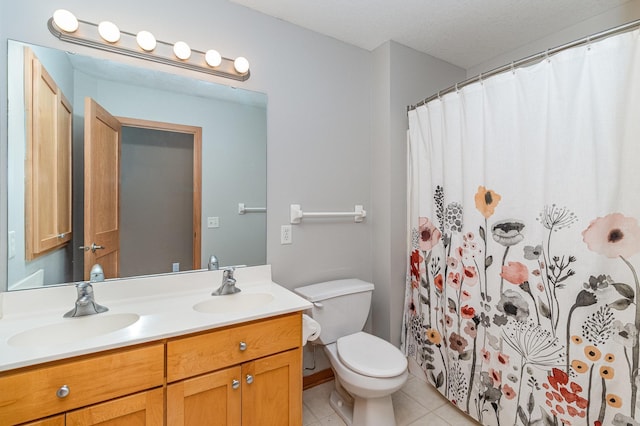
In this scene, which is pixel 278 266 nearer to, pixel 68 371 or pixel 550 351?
pixel 68 371

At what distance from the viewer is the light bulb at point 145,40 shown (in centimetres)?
145

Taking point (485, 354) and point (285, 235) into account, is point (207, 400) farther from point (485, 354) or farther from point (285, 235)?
point (485, 354)

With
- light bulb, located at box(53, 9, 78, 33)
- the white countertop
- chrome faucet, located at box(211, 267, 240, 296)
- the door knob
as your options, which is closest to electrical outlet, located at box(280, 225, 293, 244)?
the white countertop

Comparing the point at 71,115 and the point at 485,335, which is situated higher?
the point at 71,115

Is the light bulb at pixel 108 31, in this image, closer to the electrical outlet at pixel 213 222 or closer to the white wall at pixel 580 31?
the electrical outlet at pixel 213 222

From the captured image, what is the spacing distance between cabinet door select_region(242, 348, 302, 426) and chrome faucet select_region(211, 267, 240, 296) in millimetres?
420

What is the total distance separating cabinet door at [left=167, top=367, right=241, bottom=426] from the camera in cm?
113

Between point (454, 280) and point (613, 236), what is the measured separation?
2.56ft

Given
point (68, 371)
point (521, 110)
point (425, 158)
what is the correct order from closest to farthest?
point (68, 371) < point (521, 110) < point (425, 158)

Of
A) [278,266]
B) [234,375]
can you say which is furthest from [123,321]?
[278,266]

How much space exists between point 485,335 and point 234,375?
135cm

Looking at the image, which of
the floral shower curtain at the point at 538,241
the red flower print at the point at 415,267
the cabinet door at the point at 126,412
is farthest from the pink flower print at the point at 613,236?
the cabinet door at the point at 126,412

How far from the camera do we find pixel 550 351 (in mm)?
1392

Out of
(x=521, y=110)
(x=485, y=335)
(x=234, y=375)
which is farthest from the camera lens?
(x=485, y=335)
